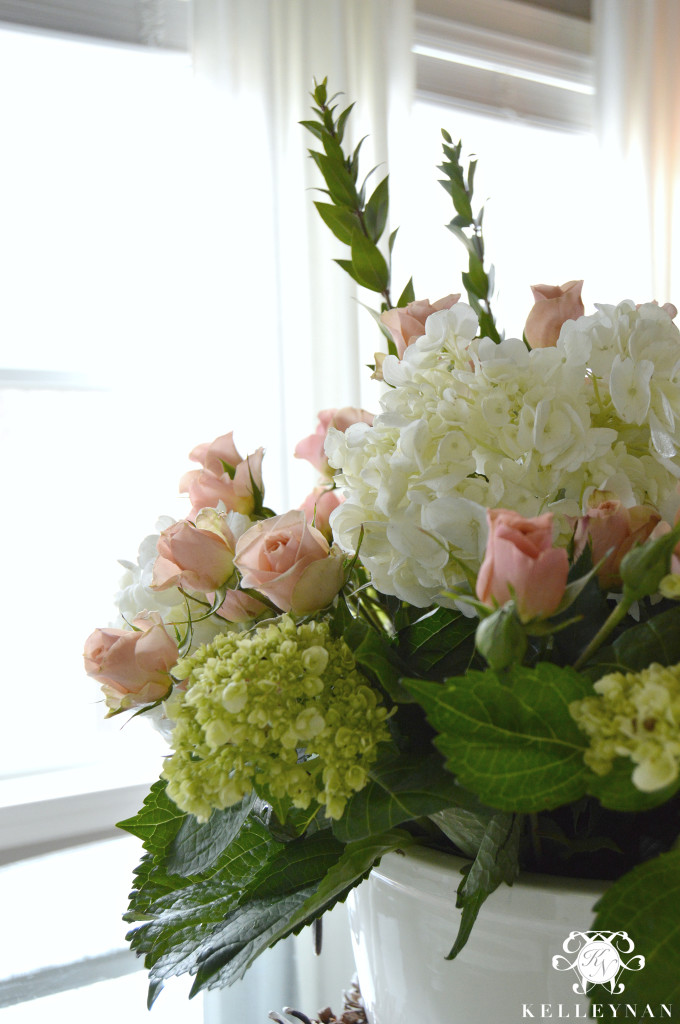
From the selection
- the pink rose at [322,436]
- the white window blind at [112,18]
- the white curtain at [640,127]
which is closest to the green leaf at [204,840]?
the pink rose at [322,436]

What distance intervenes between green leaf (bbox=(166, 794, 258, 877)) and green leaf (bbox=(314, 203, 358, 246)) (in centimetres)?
34

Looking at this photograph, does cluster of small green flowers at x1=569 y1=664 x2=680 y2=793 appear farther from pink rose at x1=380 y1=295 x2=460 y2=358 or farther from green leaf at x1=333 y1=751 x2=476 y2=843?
pink rose at x1=380 y1=295 x2=460 y2=358

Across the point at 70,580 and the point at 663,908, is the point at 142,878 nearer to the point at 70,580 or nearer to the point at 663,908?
the point at 663,908

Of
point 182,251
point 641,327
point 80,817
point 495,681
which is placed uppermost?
point 182,251

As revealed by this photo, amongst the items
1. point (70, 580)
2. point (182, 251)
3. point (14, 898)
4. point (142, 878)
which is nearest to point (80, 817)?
point (70, 580)

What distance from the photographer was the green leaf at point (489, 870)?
11.3 inches

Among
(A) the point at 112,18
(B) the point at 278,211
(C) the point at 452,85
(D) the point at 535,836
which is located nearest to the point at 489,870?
(D) the point at 535,836

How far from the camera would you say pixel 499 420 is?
0.34 m

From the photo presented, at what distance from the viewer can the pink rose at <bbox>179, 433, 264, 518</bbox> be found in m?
0.45

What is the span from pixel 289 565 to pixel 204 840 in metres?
0.14

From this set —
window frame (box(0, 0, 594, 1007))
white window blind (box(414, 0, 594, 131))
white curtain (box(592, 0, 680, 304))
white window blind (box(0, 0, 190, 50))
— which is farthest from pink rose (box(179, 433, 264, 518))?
white curtain (box(592, 0, 680, 304))

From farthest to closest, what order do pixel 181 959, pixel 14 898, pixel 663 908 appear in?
1. pixel 14 898
2. pixel 181 959
3. pixel 663 908

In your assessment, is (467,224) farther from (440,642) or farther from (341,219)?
(440,642)

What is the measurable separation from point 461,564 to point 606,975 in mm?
142
